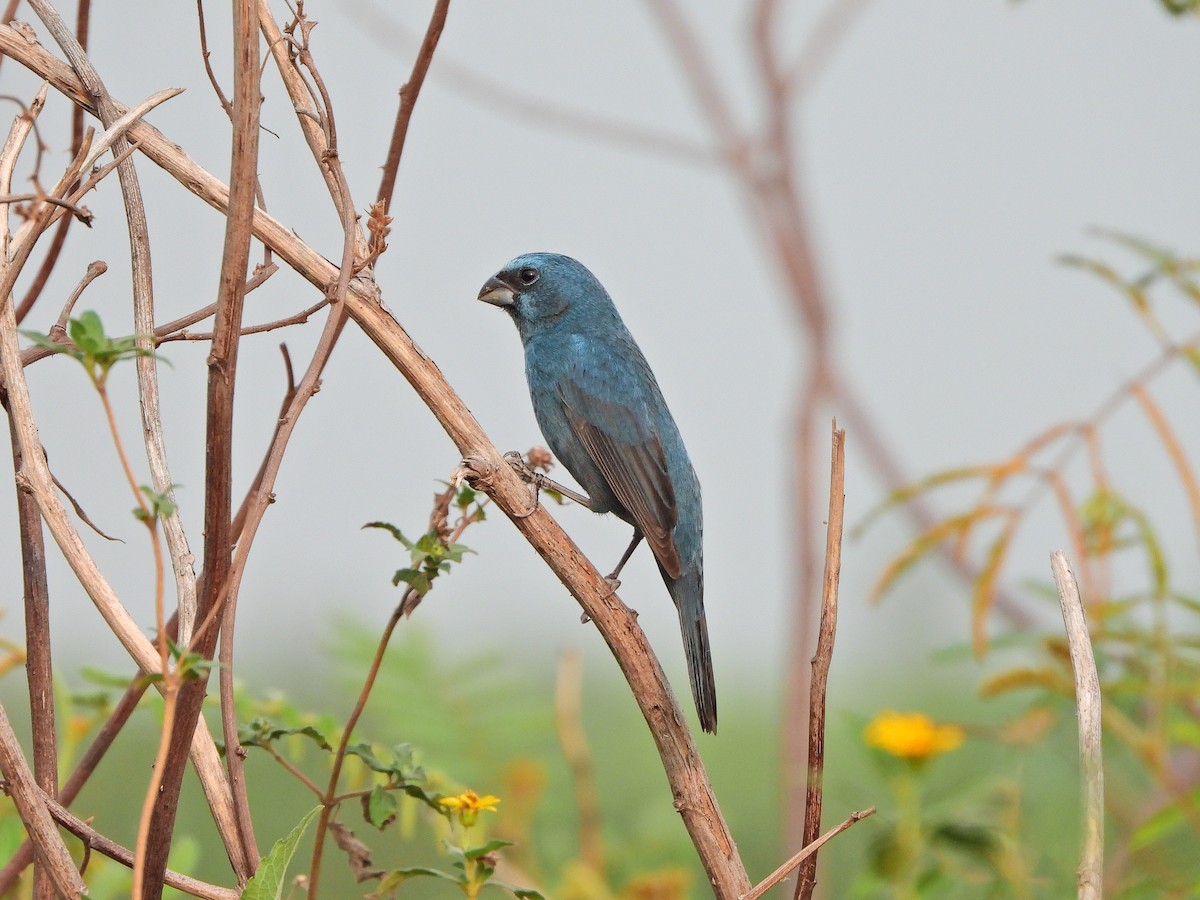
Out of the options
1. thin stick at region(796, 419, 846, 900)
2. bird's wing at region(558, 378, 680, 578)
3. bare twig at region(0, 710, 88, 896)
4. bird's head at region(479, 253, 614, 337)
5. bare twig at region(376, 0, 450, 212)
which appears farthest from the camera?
bird's head at region(479, 253, 614, 337)

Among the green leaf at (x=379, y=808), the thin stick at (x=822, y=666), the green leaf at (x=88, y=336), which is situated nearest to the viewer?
the green leaf at (x=88, y=336)

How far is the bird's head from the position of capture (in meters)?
3.79

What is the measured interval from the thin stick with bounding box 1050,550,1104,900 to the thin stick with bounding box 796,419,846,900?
28 cm

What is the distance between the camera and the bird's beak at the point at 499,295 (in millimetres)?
3852

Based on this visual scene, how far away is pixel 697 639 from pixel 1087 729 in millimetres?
1519

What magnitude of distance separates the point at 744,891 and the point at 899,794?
110 centimetres

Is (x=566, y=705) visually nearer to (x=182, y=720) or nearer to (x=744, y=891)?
(x=744, y=891)

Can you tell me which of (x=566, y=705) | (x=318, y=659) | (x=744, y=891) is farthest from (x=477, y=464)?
(x=318, y=659)

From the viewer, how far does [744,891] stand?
59.8 inches

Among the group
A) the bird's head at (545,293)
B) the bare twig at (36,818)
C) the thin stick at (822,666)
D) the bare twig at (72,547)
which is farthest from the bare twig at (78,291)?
the bird's head at (545,293)

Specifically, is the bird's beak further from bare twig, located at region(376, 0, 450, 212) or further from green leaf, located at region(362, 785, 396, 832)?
green leaf, located at region(362, 785, 396, 832)

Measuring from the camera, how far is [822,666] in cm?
143

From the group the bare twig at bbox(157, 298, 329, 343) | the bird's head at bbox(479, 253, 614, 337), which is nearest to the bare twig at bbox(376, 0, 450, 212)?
the bare twig at bbox(157, 298, 329, 343)

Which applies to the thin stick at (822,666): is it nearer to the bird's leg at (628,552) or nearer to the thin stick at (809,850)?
the thin stick at (809,850)
